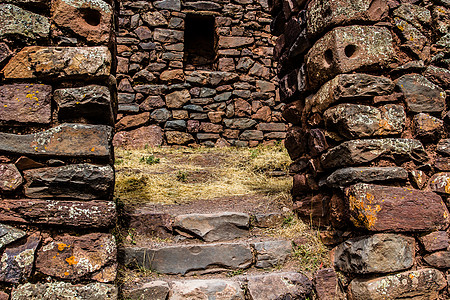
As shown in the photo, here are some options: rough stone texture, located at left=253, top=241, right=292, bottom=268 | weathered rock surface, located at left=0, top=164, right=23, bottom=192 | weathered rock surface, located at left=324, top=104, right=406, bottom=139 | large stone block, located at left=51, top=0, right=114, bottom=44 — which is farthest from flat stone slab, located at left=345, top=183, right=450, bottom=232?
weathered rock surface, located at left=0, top=164, right=23, bottom=192

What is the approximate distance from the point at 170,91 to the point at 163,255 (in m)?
4.22

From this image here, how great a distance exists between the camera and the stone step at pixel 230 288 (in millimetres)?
1998

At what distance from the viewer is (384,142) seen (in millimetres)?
2000

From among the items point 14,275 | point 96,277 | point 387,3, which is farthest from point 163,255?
point 387,3

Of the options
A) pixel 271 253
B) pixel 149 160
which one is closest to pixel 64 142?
pixel 271 253

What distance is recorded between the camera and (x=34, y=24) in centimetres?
174

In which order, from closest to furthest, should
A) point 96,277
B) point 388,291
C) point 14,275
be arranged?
point 14,275 < point 96,277 < point 388,291

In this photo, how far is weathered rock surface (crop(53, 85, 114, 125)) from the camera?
172 cm

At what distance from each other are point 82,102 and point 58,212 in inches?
23.0

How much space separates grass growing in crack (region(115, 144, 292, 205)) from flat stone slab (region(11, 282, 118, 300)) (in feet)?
4.10

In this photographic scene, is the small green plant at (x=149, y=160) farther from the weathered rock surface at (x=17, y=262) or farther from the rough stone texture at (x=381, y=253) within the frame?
the rough stone texture at (x=381, y=253)

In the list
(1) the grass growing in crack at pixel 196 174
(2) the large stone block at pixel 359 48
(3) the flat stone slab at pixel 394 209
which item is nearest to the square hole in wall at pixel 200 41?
(1) the grass growing in crack at pixel 196 174

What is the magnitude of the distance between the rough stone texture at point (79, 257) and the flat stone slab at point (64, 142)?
0.44 meters

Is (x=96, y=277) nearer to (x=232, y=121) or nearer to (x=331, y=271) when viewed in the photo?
(x=331, y=271)
